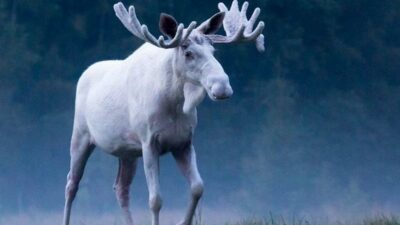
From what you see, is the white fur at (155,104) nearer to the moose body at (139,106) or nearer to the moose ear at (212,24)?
the moose body at (139,106)

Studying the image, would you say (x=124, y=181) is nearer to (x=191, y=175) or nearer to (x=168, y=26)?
(x=191, y=175)

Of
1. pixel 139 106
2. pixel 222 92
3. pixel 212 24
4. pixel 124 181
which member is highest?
pixel 212 24

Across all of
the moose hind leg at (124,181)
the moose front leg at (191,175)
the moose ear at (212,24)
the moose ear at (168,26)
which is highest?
the moose ear at (168,26)

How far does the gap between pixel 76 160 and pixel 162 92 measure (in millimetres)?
1619

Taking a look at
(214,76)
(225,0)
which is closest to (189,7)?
(225,0)

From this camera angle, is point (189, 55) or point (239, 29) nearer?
point (189, 55)

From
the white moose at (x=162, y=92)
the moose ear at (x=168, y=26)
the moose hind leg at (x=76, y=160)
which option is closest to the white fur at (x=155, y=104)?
the white moose at (x=162, y=92)

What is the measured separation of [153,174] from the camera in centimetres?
982

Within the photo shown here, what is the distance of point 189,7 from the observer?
44.5 feet

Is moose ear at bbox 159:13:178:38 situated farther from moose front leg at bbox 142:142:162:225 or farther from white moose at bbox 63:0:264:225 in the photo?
moose front leg at bbox 142:142:162:225

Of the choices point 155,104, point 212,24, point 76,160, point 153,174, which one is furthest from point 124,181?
point 212,24

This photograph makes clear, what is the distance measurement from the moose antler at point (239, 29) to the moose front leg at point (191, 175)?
78 cm

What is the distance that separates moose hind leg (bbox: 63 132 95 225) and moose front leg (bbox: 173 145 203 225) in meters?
1.16

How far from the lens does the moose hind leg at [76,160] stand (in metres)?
10.9
